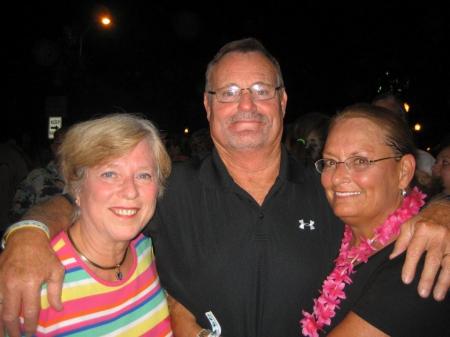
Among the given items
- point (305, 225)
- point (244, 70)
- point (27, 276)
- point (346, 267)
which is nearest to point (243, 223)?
point (305, 225)

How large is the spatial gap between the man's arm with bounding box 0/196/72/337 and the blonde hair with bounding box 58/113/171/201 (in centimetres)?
42

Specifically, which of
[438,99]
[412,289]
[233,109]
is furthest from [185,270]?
[438,99]

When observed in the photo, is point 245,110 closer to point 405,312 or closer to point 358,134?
point 358,134

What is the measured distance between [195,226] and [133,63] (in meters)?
25.0

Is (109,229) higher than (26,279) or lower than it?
higher

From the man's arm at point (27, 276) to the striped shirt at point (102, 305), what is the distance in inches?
4.0

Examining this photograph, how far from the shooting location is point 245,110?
2848 mm

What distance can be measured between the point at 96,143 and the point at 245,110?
105 cm

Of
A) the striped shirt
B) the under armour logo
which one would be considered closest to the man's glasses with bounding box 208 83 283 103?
the under armour logo

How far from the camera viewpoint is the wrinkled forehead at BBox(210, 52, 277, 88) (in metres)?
2.91

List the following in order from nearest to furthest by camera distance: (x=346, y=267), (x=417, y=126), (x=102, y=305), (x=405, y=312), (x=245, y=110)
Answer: (x=405, y=312) < (x=102, y=305) < (x=346, y=267) < (x=245, y=110) < (x=417, y=126)

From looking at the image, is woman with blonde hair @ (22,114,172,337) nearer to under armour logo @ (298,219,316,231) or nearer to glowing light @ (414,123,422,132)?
under armour logo @ (298,219,316,231)

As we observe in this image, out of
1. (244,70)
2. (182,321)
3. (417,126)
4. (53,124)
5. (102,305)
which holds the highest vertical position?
(244,70)

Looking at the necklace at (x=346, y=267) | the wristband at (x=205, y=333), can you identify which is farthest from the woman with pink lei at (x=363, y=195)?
the wristband at (x=205, y=333)
